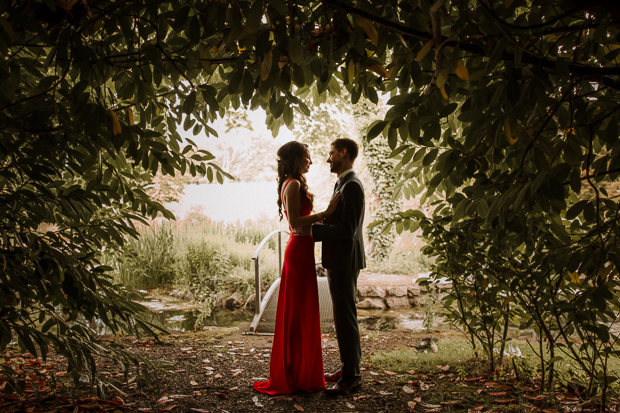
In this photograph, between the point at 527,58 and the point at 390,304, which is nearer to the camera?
the point at 527,58

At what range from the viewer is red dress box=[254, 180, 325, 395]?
10.8ft

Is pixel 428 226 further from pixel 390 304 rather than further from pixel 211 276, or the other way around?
pixel 211 276

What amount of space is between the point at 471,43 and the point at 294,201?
6.61 ft

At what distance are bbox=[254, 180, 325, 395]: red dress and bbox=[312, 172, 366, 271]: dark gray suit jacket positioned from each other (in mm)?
206

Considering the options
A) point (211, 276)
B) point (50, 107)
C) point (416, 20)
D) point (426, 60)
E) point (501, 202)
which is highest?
point (416, 20)

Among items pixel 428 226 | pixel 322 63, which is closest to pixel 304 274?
pixel 428 226

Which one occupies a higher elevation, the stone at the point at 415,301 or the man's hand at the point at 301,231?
the man's hand at the point at 301,231

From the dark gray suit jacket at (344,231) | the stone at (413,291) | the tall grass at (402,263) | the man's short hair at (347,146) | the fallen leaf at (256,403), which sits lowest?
the fallen leaf at (256,403)

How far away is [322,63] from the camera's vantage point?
6.06 feet

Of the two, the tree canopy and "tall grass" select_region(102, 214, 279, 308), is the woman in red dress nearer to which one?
the tree canopy

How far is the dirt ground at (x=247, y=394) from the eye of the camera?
264 centimetres

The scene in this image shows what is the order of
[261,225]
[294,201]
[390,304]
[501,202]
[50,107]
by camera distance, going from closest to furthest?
[501,202], [50,107], [294,201], [390,304], [261,225]

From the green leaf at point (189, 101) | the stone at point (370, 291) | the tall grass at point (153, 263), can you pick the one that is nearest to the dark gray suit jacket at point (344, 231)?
the green leaf at point (189, 101)

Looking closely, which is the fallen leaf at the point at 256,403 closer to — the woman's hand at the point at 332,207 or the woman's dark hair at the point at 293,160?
the woman's hand at the point at 332,207
